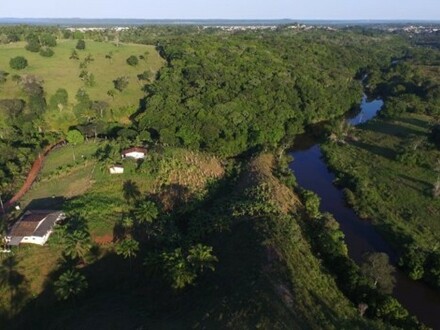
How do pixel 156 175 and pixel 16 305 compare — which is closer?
pixel 16 305

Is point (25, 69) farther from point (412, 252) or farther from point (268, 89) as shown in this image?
point (412, 252)

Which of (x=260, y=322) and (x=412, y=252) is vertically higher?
(x=260, y=322)

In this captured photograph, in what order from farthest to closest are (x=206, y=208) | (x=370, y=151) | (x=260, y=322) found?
(x=370, y=151)
(x=206, y=208)
(x=260, y=322)

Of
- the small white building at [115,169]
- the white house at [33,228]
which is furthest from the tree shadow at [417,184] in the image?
the white house at [33,228]

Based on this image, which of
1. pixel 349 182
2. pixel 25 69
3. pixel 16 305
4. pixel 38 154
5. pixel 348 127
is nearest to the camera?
pixel 16 305

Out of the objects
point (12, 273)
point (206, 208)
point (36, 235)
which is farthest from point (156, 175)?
point (12, 273)

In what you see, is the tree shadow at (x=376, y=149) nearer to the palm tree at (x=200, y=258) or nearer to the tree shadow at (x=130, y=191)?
the tree shadow at (x=130, y=191)
